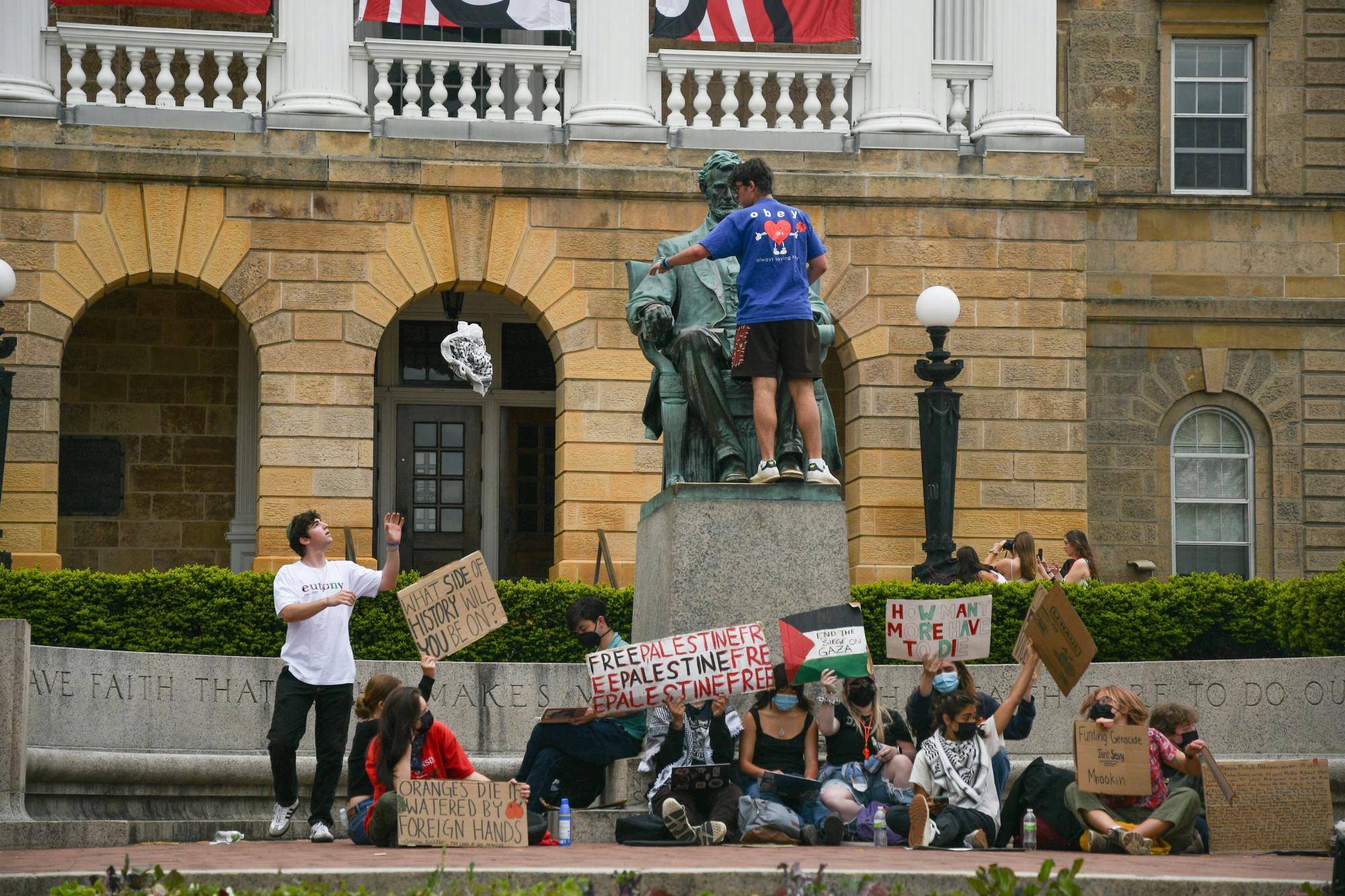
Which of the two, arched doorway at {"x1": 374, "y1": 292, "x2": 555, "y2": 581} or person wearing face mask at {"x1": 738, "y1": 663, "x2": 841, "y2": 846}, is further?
arched doorway at {"x1": 374, "y1": 292, "x2": 555, "y2": 581}

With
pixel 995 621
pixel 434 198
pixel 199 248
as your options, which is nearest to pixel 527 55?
pixel 434 198

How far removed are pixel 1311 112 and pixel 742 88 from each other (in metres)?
7.02

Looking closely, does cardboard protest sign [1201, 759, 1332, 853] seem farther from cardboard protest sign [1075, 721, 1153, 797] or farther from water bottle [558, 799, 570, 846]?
water bottle [558, 799, 570, 846]

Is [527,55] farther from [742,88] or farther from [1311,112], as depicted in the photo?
[1311,112]

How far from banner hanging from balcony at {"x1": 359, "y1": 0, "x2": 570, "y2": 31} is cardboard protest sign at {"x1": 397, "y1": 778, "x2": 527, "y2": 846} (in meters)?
12.6

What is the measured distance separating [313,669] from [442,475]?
13.6 meters

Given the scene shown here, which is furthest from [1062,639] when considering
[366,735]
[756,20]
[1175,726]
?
[756,20]

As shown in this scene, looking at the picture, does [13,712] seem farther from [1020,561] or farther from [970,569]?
[1020,561]

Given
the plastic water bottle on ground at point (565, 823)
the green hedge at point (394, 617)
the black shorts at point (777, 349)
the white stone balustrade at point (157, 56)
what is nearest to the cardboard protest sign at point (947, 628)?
the black shorts at point (777, 349)

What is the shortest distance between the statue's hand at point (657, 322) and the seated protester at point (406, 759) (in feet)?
8.24

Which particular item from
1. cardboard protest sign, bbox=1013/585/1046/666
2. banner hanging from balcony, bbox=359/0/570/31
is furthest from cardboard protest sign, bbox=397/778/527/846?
banner hanging from balcony, bbox=359/0/570/31

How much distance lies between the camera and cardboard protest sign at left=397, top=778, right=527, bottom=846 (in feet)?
31.3

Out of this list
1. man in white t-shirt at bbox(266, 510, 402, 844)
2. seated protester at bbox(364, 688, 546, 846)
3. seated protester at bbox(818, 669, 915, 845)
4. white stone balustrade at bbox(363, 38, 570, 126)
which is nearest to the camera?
seated protester at bbox(364, 688, 546, 846)

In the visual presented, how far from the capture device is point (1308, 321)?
24.7 metres
